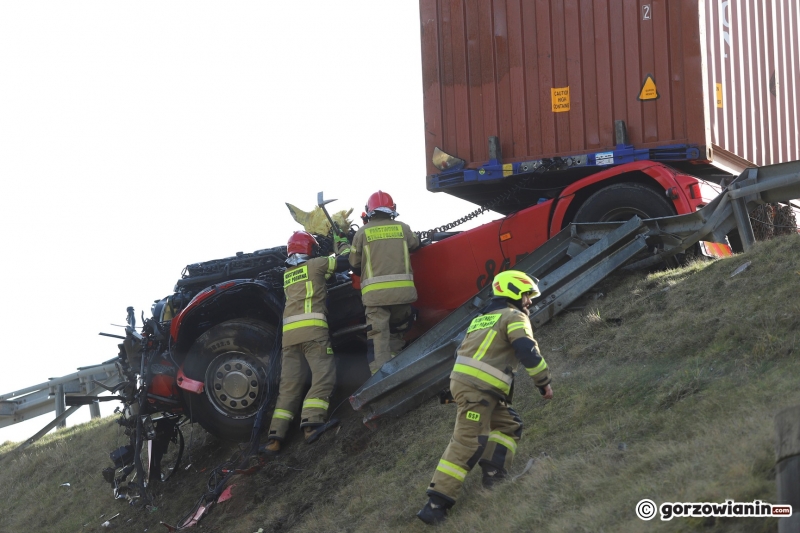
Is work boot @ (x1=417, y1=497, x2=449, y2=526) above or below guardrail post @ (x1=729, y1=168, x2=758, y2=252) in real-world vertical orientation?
below

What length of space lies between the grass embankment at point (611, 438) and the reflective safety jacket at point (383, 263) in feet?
3.46

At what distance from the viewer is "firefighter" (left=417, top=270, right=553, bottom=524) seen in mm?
5605

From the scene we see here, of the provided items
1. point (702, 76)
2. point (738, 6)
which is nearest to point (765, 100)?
point (738, 6)

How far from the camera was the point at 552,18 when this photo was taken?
9188 mm

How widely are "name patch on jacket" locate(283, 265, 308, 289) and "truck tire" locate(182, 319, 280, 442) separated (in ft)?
1.90

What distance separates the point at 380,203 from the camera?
28.2 feet

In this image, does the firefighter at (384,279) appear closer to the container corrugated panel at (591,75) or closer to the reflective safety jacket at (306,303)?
the reflective safety jacket at (306,303)

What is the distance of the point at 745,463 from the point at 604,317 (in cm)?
328

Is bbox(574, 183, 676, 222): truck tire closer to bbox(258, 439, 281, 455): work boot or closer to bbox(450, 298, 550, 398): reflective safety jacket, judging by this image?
bbox(450, 298, 550, 398): reflective safety jacket

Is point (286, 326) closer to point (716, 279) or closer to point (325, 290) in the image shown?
point (325, 290)

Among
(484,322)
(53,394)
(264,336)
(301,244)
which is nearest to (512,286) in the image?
(484,322)

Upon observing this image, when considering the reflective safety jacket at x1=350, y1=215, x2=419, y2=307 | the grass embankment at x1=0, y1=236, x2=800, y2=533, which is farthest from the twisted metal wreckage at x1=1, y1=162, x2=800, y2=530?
the reflective safety jacket at x1=350, y1=215, x2=419, y2=307

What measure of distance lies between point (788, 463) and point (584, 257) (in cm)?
436

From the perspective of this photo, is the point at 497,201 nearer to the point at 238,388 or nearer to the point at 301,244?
the point at 301,244
